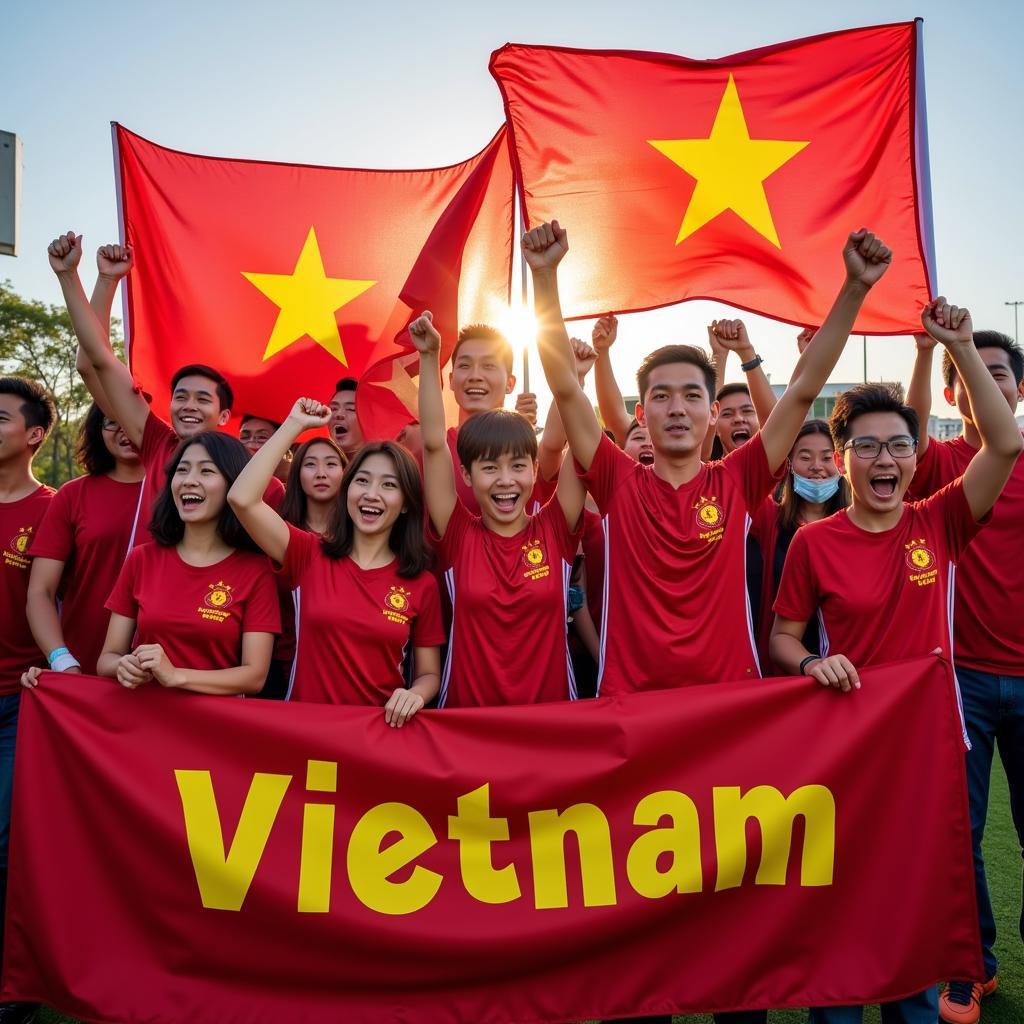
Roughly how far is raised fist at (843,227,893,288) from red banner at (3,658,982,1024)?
4.91ft

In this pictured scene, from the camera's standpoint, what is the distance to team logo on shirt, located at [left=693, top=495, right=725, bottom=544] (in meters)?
3.61

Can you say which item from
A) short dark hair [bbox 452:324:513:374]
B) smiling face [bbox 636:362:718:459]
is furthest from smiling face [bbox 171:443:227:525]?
smiling face [bbox 636:362:718:459]

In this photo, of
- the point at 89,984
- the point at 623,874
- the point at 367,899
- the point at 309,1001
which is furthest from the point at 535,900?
the point at 89,984

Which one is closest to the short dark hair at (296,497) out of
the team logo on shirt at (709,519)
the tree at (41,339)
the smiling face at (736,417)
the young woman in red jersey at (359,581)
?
the young woman in red jersey at (359,581)

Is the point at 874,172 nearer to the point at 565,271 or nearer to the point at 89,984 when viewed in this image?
the point at 565,271

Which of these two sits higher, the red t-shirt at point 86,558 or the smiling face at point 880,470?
the smiling face at point 880,470

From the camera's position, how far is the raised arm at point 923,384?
4.30 meters

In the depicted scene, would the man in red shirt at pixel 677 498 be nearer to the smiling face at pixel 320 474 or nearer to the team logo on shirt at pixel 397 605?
the team logo on shirt at pixel 397 605

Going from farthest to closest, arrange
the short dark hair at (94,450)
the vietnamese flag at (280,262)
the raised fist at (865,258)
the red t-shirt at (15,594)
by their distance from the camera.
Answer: the vietnamese flag at (280,262) → the short dark hair at (94,450) → the red t-shirt at (15,594) → the raised fist at (865,258)

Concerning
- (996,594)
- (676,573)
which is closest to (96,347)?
(676,573)

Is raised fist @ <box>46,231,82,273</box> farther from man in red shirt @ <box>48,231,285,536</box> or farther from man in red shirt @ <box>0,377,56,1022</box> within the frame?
man in red shirt @ <box>0,377,56,1022</box>

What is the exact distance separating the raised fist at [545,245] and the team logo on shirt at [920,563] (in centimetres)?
182

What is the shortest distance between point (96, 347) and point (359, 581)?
189 centimetres

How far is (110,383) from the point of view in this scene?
175 inches
